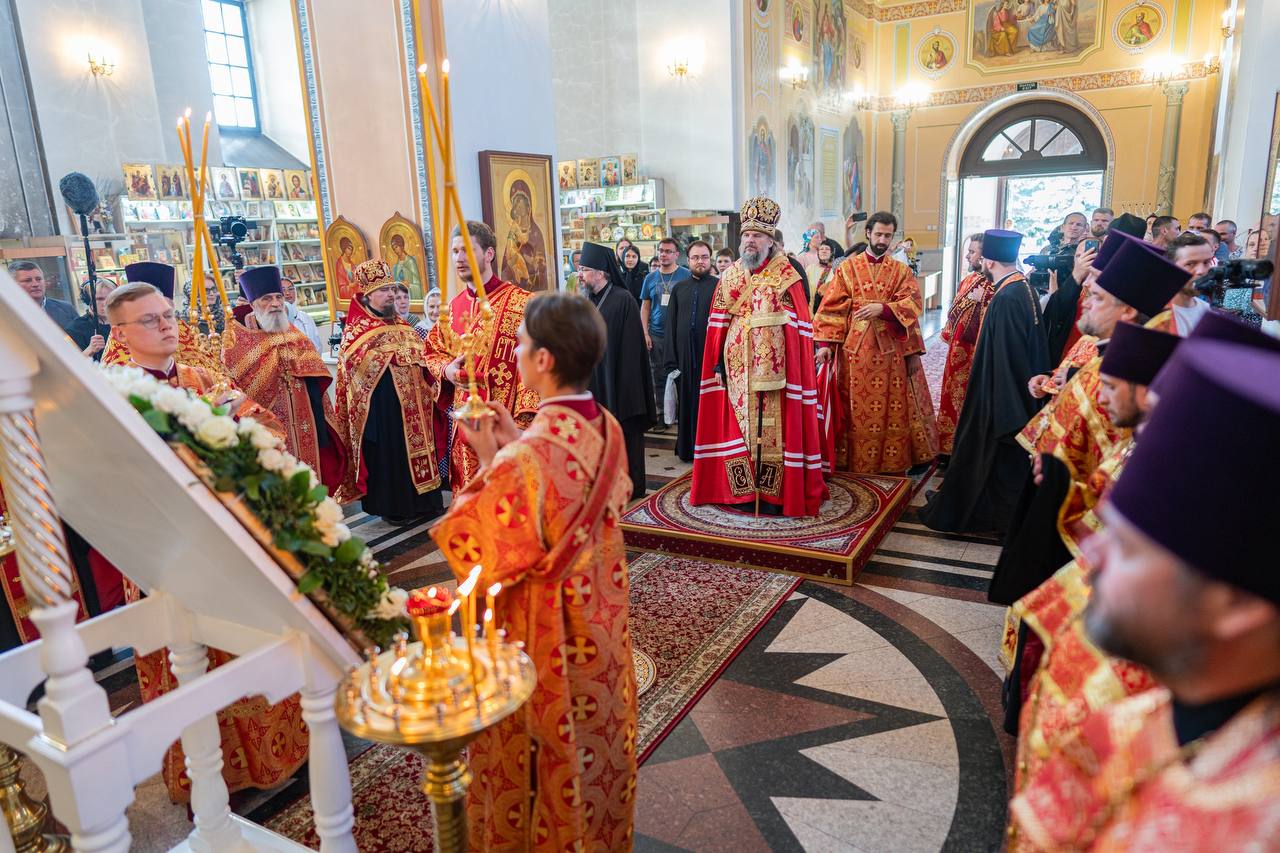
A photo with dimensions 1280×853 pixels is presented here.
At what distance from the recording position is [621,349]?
582 cm

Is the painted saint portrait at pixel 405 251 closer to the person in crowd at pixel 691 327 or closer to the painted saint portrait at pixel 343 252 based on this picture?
the painted saint portrait at pixel 343 252

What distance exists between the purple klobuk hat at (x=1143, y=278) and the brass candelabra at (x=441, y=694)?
8.14ft

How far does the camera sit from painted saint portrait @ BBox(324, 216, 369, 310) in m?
7.29

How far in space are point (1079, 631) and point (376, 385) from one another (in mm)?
4755

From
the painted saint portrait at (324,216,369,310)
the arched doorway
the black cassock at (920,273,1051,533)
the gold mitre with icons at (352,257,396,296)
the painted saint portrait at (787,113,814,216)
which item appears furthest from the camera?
the arched doorway

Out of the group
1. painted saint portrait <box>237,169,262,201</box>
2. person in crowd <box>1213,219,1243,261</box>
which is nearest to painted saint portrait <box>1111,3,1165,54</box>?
person in crowd <box>1213,219,1243,261</box>

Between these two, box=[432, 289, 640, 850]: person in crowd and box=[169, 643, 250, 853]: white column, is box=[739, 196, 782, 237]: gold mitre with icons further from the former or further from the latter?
box=[169, 643, 250, 853]: white column

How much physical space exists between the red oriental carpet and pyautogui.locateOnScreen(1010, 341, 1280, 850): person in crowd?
2.33 metres

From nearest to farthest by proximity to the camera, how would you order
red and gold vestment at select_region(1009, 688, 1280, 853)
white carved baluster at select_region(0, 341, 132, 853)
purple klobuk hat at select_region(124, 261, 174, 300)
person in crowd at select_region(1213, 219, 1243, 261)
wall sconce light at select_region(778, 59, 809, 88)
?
1. red and gold vestment at select_region(1009, 688, 1280, 853)
2. white carved baluster at select_region(0, 341, 132, 853)
3. purple klobuk hat at select_region(124, 261, 174, 300)
4. person in crowd at select_region(1213, 219, 1243, 261)
5. wall sconce light at select_region(778, 59, 809, 88)

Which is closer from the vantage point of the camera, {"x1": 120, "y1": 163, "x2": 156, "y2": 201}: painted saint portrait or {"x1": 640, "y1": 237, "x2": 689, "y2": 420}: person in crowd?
{"x1": 640, "y1": 237, "x2": 689, "y2": 420}: person in crowd

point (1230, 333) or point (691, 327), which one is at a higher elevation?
point (1230, 333)

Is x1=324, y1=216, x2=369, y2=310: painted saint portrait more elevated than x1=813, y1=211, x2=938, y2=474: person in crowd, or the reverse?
x1=324, y1=216, x2=369, y2=310: painted saint portrait

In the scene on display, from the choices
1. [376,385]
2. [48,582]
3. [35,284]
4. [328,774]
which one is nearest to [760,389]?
[376,385]

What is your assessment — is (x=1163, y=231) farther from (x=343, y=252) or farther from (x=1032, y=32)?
(x=1032, y=32)
